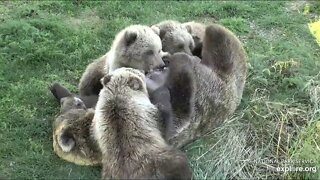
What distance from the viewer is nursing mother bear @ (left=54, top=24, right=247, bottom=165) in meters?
7.05

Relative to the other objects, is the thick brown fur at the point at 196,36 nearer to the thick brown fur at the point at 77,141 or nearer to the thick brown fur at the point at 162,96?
the thick brown fur at the point at 162,96

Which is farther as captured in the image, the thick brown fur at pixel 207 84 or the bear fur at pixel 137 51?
the bear fur at pixel 137 51

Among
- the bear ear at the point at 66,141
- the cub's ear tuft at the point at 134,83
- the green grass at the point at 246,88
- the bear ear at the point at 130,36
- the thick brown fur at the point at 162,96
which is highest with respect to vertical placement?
the cub's ear tuft at the point at 134,83

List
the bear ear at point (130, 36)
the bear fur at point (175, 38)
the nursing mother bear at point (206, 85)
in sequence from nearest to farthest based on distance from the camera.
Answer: the nursing mother bear at point (206, 85) → the bear ear at point (130, 36) → the bear fur at point (175, 38)

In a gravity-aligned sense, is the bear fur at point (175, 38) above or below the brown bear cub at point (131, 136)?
below

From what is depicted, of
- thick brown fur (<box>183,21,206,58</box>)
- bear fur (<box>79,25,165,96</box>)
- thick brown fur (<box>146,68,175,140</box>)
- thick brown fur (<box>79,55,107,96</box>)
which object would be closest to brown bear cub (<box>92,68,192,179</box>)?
thick brown fur (<box>146,68,175,140</box>)

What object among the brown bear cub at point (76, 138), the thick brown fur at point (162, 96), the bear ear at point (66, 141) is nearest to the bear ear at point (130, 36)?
the thick brown fur at point (162, 96)

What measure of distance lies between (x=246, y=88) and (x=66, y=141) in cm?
291

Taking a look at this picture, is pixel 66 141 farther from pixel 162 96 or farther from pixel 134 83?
pixel 162 96

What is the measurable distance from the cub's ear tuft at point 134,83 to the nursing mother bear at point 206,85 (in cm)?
56

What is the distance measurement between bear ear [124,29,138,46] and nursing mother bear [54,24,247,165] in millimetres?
617

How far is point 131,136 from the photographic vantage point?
20.3 feet

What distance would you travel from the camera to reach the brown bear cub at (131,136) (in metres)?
6.03

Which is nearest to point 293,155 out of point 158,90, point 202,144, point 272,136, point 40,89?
point 272,136
